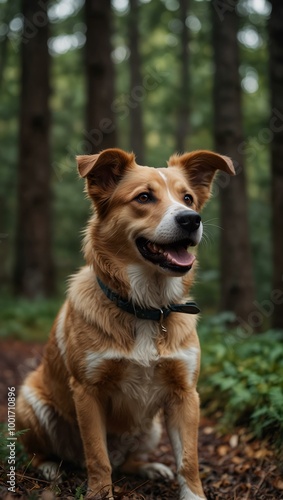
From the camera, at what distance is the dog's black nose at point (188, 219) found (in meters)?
3.22

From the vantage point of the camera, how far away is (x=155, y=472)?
3.92 meters

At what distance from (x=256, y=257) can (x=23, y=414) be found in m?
11.5

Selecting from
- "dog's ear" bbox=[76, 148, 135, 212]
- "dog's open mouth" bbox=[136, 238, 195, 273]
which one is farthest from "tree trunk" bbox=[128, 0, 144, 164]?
"dog's open mouth" bbox=[136, 238, 195, 273]

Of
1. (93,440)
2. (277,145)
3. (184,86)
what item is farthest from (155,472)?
(184,86)

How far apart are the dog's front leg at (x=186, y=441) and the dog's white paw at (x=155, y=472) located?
2.03 ft

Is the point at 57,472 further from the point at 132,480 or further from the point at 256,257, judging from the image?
the point at 256,257

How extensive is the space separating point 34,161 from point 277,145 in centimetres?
721

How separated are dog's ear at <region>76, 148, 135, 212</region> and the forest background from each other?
75 cm

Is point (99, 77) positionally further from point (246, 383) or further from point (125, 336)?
point (125, 336)

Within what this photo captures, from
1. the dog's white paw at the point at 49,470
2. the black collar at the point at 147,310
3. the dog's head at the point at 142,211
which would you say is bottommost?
the dog's white paw at the point at 49,470

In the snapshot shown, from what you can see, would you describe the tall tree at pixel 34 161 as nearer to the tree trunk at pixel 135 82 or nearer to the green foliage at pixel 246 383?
the tree trunk at pixel 135 82

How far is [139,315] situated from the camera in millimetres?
3387

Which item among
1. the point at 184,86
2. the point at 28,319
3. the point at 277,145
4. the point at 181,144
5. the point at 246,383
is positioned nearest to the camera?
the point at 246,383

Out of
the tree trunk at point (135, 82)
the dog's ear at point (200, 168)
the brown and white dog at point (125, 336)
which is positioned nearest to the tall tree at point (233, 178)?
the dog's ear at point (200, 168)
